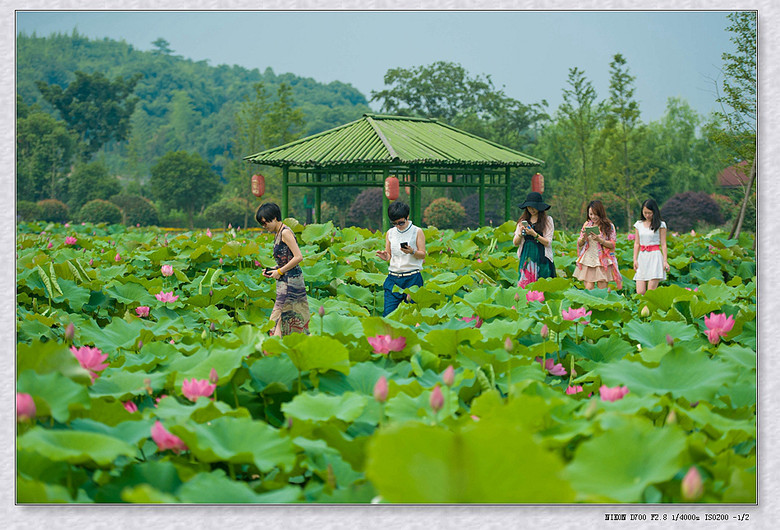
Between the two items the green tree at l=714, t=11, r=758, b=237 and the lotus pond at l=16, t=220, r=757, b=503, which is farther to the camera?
the green tree at l=714, t=11, r=758, b=237

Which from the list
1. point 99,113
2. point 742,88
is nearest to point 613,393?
point 742,88

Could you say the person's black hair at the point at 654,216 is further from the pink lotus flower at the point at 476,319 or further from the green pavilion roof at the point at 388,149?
the green pavilion roof at the point at 388,149

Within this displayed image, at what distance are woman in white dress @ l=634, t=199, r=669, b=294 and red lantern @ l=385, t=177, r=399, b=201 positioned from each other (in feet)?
23.2

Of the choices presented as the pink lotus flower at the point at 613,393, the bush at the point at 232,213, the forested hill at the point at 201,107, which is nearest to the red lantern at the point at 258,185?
the bush at the point at 232,213

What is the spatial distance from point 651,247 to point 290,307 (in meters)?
2.95

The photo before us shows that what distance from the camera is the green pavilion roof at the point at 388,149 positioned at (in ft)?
40.3

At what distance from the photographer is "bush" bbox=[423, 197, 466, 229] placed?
22469mm

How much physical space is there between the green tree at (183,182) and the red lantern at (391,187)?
77.0ft

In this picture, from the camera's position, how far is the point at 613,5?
2.54 metres

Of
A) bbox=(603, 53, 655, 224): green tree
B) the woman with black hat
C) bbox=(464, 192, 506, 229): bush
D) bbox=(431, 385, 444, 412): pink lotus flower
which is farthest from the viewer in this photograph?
bbox=(464, 192, 506, 229): bush

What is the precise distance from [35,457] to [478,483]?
0.92 meters

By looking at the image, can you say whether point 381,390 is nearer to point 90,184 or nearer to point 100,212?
point 100,212

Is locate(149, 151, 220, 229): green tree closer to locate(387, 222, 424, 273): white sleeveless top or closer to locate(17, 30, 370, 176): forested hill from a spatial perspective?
locate(17, 30, 370, 176): forested hill

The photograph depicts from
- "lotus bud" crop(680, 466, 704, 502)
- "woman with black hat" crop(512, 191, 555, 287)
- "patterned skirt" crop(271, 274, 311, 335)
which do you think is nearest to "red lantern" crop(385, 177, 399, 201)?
"woman with black hat" crop(512, 191, 555, 287)
